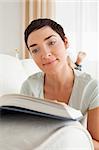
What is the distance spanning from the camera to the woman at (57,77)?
34.6 inches

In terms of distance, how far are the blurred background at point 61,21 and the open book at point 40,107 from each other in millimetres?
1561

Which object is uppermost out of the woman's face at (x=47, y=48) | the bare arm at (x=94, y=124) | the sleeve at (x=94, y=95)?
the woman's face at (x=47, y=48)

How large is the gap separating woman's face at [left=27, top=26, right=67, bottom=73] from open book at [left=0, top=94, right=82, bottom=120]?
41 centimetres

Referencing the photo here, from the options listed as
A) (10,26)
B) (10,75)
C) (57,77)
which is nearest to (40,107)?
(57,77)

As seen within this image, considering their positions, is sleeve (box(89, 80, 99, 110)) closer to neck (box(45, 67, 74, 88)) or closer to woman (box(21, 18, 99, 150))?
woman (box(21, 18, 99, 150))

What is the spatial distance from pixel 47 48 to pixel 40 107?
1.44 feet

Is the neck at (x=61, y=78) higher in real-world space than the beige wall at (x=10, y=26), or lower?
lower

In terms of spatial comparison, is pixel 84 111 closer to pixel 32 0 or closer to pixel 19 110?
pixel 19 110

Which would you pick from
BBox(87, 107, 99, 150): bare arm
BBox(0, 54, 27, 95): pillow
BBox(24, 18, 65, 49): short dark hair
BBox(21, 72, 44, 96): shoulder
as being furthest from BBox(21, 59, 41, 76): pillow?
BBox(87, 107, 99, 150): bare arm

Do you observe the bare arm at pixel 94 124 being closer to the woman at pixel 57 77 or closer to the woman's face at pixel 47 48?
the woman at pixel 57 77

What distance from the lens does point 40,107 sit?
47 centimetres

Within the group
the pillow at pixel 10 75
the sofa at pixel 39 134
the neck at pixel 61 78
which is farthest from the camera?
the pillow at pixel 10 75

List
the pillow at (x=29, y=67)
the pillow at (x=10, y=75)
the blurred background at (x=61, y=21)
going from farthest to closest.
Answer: the blurred background at (x=61, y=21) → the pillow at (x=29, y=67) → the pillow at (x=10, y=75)

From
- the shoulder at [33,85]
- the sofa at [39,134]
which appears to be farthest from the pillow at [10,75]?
the sofa at [39,134]
